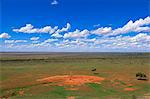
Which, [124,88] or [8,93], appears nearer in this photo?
[8,93]

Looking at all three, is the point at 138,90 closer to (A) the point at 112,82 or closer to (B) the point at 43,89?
(A) the point at 112,82

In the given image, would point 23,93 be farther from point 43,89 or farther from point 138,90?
point 138,90

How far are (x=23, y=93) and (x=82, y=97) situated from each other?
689cm

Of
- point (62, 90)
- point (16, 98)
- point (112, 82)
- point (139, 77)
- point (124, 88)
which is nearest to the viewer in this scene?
point (16, 98)

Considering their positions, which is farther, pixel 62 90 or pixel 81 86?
pixel 81 86

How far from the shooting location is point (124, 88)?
103 ft

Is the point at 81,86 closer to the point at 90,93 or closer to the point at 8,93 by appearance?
the point at 90,93

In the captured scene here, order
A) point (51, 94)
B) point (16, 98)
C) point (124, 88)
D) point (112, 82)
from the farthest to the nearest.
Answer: point (112, 82), point (124, 88), point (51, 94), point (16, 98)

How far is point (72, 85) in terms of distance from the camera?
106ft

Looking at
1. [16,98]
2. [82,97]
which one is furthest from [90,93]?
[16,98]

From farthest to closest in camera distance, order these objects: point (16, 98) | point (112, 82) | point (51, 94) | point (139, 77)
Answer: point (139, 77) → point (112, 82) → point (51, 94) → point (16, 98)

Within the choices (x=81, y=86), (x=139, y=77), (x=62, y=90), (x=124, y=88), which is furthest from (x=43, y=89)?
(x=139, y=77)

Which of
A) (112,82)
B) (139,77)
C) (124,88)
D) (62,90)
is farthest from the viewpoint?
(139,77)

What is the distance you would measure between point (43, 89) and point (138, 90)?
11217 millimetres
